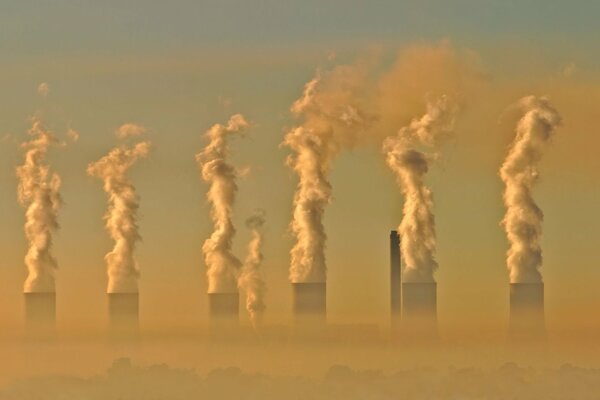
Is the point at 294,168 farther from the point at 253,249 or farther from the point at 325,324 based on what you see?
the point at 325,324

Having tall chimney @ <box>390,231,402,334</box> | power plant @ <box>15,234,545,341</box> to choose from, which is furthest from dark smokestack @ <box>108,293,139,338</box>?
tall chimney @ <box>390,231,402,334</box>

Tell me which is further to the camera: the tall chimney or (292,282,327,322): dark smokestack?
the tall chimney

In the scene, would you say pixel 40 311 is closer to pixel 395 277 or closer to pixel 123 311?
pixel 123 311

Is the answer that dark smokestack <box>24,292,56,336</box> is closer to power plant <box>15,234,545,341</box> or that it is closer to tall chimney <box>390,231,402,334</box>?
power plant <box>15,234,545,341</box>

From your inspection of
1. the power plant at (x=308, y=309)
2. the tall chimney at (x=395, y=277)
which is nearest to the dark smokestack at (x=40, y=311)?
the power plant at (x=308, y=309)

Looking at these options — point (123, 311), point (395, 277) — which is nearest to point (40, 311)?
point (123, 311)

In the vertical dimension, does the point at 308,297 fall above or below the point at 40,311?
above
